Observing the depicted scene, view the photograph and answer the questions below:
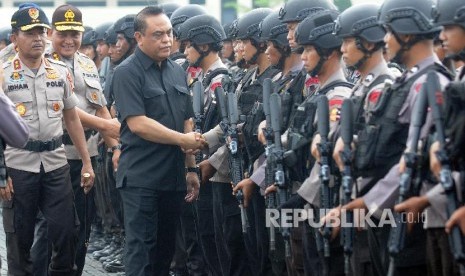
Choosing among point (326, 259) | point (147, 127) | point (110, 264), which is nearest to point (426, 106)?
point (326, 259)

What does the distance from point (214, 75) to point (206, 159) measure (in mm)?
842

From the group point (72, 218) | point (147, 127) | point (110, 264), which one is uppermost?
point (147, 127)

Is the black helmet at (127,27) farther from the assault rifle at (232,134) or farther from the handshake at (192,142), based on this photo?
the handshake at (192,142)

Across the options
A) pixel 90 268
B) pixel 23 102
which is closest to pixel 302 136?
Answer: pixel 23 102

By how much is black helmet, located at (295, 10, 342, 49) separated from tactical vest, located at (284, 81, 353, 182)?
294 mm

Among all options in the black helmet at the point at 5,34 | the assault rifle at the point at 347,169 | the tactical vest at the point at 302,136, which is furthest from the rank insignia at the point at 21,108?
the black helmet at the point at 5,34

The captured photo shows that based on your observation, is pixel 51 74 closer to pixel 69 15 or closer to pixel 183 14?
pixel 69 15

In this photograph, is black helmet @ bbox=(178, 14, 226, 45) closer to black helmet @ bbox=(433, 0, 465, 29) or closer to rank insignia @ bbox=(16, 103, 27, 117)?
rank insignia @ bbox=(16, 103, 27, 117)

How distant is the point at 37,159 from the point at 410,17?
144 inches

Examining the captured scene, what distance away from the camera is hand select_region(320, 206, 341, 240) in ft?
→ 24.1

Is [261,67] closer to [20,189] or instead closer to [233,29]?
[233,29]

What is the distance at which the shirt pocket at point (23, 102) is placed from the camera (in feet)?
31.8

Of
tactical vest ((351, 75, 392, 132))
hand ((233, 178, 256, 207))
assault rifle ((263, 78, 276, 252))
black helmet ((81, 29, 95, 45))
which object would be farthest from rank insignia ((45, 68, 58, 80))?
black helmet ((81, 29, 95, 45))

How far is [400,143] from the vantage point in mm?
7078
